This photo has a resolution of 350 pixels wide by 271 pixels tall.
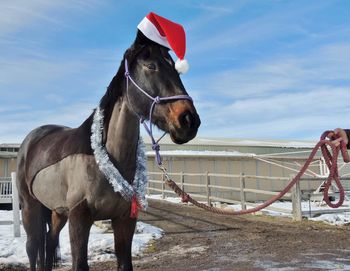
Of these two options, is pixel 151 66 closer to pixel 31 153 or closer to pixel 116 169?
pixel 116 169

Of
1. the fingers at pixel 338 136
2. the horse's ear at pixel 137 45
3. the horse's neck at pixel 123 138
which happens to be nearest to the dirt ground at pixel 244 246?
the fingers at pixel 338 136

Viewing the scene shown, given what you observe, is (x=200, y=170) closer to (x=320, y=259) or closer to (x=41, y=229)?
(x=320, y=259)

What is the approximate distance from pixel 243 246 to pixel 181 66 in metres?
4.77

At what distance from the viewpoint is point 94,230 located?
7707mm

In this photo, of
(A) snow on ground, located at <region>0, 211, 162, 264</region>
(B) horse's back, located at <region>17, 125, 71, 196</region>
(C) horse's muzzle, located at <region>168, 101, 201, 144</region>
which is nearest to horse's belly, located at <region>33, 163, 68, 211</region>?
(B) horse's back, located at <region>17, 125, 71, 196</region>

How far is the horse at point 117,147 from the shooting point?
2508 mm

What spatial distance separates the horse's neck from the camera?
2.92m

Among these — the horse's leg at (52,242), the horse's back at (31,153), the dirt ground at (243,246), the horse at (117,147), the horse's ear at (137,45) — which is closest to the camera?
the horse at (117,147)

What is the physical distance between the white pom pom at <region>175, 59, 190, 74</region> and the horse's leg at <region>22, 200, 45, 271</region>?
245 cm

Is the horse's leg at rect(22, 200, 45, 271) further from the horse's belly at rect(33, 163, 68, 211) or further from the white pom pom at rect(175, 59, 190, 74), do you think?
the white pom pom at rect(175, 59, 190, 74)

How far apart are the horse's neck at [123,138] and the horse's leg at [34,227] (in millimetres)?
1710

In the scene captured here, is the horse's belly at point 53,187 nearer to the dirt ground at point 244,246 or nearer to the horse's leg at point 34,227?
the horse's leg at point 34,227

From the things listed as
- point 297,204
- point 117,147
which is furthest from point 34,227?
point 297,204

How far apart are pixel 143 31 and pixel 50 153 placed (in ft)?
4.55
